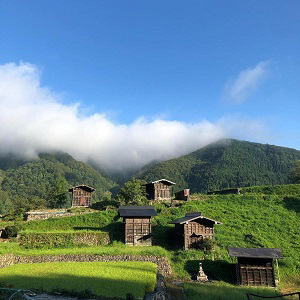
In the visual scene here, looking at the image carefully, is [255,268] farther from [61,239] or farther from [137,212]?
[61,239]

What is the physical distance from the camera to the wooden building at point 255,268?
26.8 metres

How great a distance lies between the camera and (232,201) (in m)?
51.3

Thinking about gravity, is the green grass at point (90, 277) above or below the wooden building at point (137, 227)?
below

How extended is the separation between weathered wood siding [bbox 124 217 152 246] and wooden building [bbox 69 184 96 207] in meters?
24.7

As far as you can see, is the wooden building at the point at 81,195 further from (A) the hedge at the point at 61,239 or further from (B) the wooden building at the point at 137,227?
(B) the wooden building at the point at 137,227

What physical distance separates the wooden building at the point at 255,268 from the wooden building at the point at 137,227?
12.1m

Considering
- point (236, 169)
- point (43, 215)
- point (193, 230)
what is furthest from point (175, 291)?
point (236, 169)

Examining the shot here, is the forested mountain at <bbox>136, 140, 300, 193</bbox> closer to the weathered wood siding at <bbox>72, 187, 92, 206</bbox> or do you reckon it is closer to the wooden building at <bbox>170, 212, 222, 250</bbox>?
the weathered wood siding at <bbox>72, 187, 92, 206</bbox>

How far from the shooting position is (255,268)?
27328 millimetres

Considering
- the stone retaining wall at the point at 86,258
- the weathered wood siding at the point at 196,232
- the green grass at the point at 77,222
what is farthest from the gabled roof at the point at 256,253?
the green grass at the point at 77,222

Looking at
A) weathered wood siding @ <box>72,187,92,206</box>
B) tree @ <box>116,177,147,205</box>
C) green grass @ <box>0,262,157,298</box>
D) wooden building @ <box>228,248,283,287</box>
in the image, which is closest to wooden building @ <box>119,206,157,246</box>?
green grass @ <box>0,262,157,298</box>

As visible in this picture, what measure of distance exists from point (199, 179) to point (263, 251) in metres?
141

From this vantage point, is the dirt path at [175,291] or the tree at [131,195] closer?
the dirt path at [175,291]

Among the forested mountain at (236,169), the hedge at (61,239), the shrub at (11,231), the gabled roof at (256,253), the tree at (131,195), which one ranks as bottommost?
the gabled roof at (256,253)
